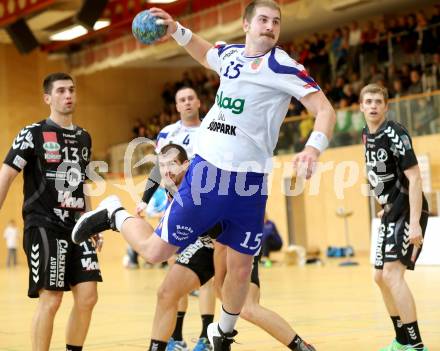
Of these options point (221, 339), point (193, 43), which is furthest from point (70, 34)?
point (221, 339)

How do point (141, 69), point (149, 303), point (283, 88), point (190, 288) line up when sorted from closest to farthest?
point (283, 88)
point (190, 288)
point (149, 303)
point (141, 69)

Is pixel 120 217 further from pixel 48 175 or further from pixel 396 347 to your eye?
pixel 396 347

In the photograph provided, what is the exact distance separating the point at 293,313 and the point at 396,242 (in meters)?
3.67

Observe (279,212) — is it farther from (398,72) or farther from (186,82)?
(186,82)

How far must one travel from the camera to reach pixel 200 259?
641 centimetres

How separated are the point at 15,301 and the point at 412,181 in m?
9.02

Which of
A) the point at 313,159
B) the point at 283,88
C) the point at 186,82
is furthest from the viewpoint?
the point at 186,82

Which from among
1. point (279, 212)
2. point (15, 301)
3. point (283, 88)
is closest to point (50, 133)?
point (283, 88)

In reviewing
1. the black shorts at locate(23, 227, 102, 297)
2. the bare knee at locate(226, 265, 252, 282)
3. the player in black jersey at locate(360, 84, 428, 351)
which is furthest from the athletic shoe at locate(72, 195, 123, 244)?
the player in black jersey at locate(360, 84, 428, 351)

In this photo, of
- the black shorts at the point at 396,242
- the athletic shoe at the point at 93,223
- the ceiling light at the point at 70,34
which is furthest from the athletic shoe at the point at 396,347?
the ceiling light at the point at 70,34

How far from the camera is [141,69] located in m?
36.4

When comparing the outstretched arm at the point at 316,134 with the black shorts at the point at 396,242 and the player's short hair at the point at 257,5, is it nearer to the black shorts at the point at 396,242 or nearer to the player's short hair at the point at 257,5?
the player's short hair at the point at 257,5

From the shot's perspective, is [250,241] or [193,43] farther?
[193,43]

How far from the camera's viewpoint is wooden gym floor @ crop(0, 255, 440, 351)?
791cm
